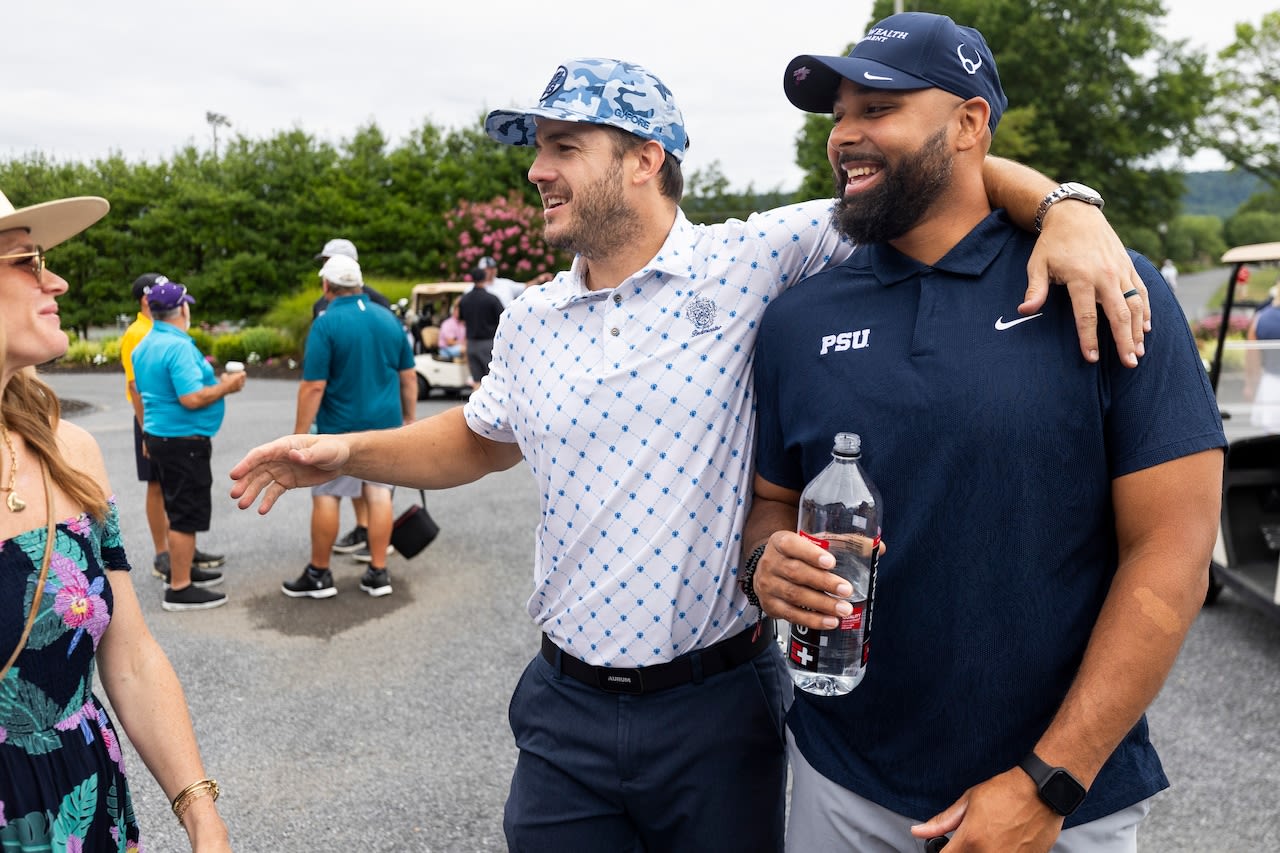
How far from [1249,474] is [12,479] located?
674 cm

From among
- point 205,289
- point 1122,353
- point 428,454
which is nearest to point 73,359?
point 205,289

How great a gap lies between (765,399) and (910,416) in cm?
42

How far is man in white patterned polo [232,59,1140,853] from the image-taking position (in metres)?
2.38

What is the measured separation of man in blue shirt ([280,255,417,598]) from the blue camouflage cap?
481cm

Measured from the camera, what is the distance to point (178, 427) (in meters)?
6.99

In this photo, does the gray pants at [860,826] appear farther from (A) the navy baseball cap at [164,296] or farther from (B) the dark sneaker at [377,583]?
(A) the navy baseball cap at [164,296]

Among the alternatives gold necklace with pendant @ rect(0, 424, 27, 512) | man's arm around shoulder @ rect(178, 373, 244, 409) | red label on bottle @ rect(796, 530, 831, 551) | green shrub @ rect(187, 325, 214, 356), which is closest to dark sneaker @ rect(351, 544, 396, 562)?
man's arm around shoulder @ rect(178, 373, 244, 409)

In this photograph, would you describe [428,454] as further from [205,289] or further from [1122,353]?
[205,289]

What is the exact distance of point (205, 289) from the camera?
29.5 m

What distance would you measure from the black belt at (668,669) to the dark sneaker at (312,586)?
4999 mm

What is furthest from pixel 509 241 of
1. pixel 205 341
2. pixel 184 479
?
pixel 184 479

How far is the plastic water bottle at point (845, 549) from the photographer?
6.11ft

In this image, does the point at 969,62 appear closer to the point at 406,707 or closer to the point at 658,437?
the point at 658,437

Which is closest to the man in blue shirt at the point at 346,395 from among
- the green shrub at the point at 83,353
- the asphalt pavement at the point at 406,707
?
the asphalt pavement at the point at 406,707
